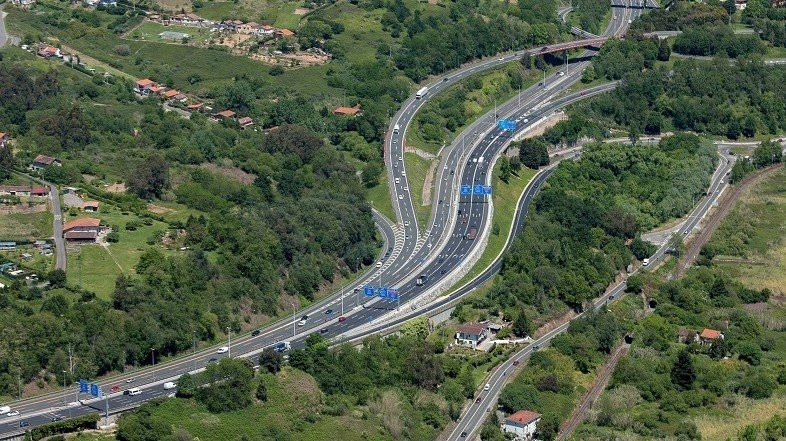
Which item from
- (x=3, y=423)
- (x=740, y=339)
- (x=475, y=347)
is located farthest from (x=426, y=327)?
(x=3, y=423)

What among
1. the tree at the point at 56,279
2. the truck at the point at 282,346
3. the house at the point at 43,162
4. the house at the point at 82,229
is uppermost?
the tree at the point at 56,279

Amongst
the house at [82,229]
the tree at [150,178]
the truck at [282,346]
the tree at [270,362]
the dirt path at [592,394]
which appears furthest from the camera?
the tree at [150,178]

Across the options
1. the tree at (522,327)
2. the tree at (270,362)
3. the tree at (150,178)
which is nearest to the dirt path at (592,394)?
the tree at (522,327)

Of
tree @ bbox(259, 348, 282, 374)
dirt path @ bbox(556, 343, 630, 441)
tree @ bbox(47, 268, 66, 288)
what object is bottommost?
dirt path @ bbox(556, 343, 630, 441)

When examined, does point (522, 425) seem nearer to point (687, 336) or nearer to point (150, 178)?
point (687, 336)

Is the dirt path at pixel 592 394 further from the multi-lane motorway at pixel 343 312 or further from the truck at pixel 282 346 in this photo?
the truck at pixel 282 346

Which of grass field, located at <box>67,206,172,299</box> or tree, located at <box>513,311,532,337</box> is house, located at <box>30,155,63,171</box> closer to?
grass field, located at <box>67,206,172,299</box>

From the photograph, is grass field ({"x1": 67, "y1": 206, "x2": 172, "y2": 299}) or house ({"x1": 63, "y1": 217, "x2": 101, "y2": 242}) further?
house ({"x1": 63, "y1": 217, "x2": 101, "y2": 242})

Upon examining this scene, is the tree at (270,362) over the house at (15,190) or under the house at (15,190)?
under

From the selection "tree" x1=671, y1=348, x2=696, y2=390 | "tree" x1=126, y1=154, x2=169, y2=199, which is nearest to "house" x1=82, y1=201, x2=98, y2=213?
"tree" x1=126, y1=154, x2=169, y2=199
